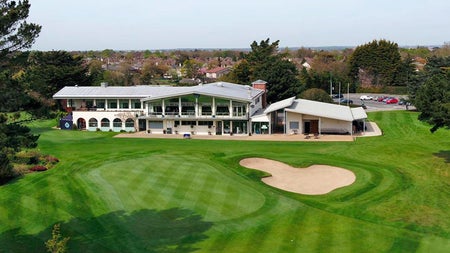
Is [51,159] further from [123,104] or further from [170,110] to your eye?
[123,104]

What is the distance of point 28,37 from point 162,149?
25.6 metres

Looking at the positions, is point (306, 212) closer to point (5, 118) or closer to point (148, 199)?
point (148, 199)

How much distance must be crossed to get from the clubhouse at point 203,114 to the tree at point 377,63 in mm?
48075

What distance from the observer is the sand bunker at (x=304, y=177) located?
35094mm

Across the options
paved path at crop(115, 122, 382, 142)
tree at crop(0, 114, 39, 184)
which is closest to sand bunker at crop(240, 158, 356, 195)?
paved path at crop(115, 122, 382, 142)

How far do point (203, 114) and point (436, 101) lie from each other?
28.5 metres

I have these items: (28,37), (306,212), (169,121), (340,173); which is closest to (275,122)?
(169,121)

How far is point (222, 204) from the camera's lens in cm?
2986

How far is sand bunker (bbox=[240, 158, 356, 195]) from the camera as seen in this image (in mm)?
35094

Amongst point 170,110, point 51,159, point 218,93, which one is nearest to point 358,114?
point 218,93

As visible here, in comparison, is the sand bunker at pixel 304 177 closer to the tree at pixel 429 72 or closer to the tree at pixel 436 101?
the tree at pixel 436 101

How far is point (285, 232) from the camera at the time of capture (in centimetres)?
2558

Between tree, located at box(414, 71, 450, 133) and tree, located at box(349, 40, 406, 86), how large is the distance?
68.8m

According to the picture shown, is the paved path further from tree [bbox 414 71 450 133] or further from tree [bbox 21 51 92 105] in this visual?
tree [bbox 21 51 92 105]
